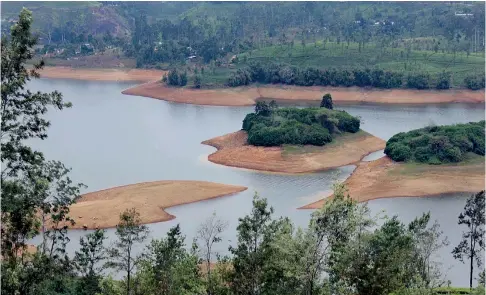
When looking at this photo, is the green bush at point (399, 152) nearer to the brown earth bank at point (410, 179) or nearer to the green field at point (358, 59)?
the brown earth bank at point (410, 179)

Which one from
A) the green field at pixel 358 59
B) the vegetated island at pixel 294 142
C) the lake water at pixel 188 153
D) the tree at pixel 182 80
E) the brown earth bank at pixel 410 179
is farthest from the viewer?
the tree at pixel 182 80

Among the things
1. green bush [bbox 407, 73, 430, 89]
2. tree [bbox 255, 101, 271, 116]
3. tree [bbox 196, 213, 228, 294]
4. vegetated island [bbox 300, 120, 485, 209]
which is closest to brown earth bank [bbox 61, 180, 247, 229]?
tree [bbox 196, 213, 228, 294]

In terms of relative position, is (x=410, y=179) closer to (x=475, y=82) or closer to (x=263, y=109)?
(x=263, y=109)

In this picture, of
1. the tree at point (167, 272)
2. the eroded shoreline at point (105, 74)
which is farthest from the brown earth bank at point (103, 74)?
the tree at point (167, 272)

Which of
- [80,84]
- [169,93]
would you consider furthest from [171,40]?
[169,93]

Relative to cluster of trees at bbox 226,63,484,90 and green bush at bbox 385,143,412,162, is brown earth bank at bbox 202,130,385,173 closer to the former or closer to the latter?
green bush at bbox 385,143,412,162

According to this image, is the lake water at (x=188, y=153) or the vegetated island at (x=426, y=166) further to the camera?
the vegetated island at (x=426, y=166)
